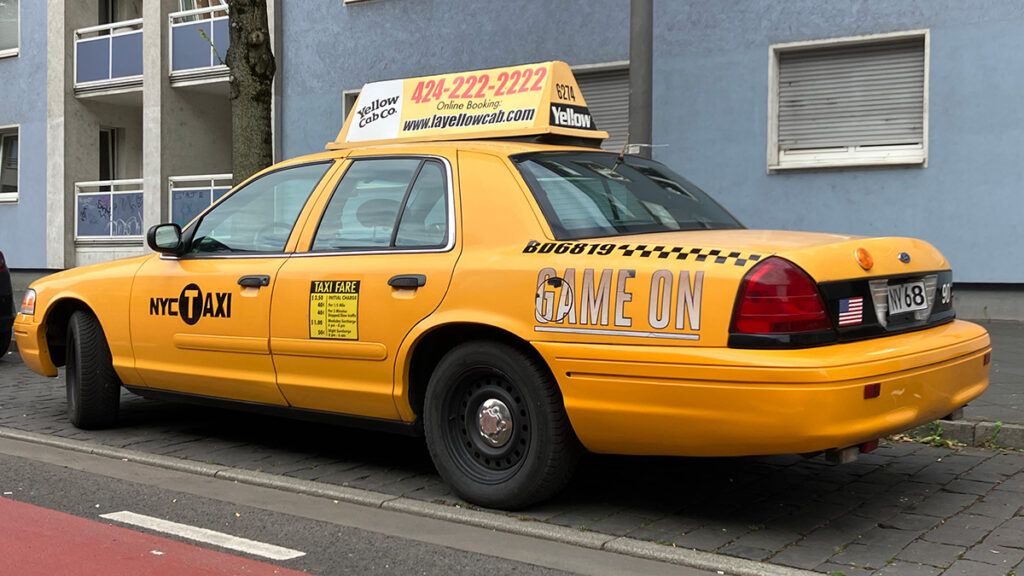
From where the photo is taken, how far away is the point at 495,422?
4609mm

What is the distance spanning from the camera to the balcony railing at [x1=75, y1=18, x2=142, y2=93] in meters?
19.4

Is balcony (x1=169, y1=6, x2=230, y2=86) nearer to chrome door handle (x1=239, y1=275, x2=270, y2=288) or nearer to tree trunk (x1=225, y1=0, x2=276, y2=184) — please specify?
tree trunk (x1=225, y1=0, x2=276, y2=184)

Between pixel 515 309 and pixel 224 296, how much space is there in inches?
74.8

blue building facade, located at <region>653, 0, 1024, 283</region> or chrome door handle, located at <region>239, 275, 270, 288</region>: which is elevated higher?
blue building facade, located at <region>653, 0, 1024, 283</region>

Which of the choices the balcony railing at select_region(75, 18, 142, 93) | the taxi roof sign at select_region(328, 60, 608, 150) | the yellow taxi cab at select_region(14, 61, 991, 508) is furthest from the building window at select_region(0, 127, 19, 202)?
the taxi roof sign at select_region(328, 60, 608, 150)

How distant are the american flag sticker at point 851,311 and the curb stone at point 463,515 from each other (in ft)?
3.07

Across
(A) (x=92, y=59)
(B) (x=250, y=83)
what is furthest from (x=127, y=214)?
(B) (x=250, y=83)

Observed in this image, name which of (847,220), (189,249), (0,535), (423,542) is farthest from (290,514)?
(847,220)

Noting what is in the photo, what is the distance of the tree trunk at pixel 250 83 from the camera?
31.9 ft

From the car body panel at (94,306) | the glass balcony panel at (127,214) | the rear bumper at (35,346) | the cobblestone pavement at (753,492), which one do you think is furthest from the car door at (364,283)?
the glass balcony panel at (127,214)

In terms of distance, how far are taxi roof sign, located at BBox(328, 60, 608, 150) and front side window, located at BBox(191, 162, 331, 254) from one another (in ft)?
1.33

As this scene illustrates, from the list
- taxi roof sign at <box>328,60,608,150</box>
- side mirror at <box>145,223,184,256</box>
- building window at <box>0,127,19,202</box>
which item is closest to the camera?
taxi roof sign at <box>328,60,608,150</box>

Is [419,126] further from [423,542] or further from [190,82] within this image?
[190,82]

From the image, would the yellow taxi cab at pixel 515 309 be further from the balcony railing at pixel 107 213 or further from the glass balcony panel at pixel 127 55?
the glass balcony panel at pixel 127 55
